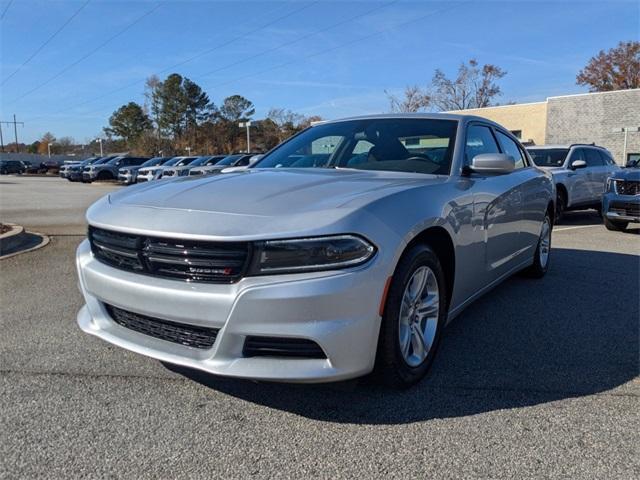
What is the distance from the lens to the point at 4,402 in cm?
283

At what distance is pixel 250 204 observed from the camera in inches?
103

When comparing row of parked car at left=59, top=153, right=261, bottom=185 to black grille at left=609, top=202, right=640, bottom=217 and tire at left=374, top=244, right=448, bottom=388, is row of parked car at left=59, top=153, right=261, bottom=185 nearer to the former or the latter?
black grille at left=609, top=202, right=640, bottom=217

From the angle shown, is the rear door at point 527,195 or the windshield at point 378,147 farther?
the rear door at point 527,195

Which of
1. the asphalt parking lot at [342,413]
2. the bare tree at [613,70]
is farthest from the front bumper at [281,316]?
the bare tree at [613,70]

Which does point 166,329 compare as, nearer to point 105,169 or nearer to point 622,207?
point 622,207

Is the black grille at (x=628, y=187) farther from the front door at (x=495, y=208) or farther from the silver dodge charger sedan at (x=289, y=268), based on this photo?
the silver dodge charger sedan at (x=289, y=268)

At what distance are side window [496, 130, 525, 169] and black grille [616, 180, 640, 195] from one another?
5.51m

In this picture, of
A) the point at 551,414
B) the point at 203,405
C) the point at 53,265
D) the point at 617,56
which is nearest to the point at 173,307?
the point at 203,405

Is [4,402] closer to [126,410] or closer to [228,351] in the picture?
[126,410]

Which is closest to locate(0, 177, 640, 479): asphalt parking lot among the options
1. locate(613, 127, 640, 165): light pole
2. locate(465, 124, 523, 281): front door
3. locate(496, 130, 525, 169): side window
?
locate(465, 124, 523, 281): front door

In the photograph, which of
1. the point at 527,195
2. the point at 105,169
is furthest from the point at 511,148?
the point at 105,169

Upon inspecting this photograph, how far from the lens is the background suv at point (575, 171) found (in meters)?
11.3

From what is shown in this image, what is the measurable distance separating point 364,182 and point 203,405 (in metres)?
1.53

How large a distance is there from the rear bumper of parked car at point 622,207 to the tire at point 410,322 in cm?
768
